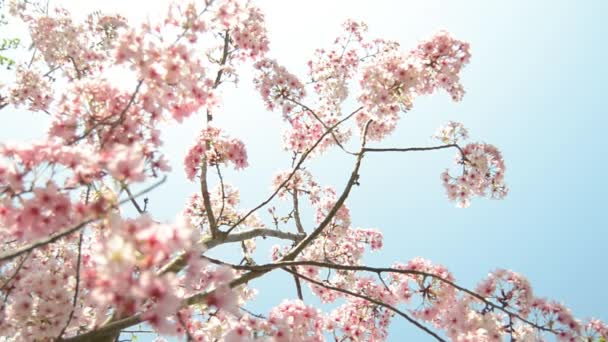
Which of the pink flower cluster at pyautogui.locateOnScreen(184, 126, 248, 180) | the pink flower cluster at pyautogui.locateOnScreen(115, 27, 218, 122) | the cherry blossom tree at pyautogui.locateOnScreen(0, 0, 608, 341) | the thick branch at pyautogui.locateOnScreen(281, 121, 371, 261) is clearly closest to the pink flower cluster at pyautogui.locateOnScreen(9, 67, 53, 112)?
the cherry blossom tree at pyautogui.locateOnScreen(0, 0, 608, 341)

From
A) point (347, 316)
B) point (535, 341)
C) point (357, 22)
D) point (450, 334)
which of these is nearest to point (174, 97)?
point (450, 334)

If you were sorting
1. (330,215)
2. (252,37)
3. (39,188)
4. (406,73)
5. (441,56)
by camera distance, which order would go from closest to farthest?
(39,188), (330,215), (406,73), (441,56), (252,37)

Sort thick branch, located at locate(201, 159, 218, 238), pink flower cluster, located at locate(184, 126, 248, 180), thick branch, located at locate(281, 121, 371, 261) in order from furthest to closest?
thick branch, located at locate(201, 159, 218, 238)
pink flower cluster, located at locate(184, 126, 248, 180)
thick branch, located at locate(281, 121, 371, 261)

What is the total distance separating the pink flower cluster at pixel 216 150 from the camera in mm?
6035

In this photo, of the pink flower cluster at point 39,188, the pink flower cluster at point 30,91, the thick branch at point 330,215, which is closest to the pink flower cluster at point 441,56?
the thick branch at point 330,215

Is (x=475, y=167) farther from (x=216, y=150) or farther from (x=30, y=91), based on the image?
(x=30, y=91)

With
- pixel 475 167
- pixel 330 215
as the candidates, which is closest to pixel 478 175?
pixel 475 167

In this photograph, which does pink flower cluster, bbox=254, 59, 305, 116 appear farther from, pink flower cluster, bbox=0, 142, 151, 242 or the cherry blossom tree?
pink flower cluster, bbox=0, 142, 151, 242

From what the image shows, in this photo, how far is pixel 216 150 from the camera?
6.18 metres

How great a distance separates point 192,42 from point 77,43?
6952 mm

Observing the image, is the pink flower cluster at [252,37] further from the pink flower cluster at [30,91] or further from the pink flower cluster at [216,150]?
the pink flower cluster at [30,91]

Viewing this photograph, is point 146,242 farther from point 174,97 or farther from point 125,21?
point 125,21

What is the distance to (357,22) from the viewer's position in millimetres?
11250

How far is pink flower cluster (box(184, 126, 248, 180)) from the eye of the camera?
19.8 feet
